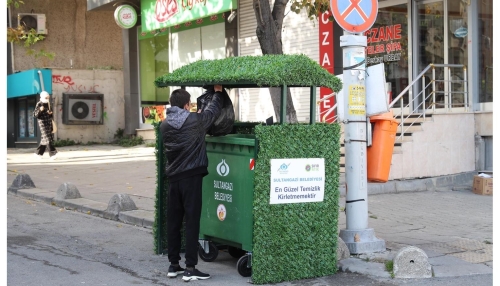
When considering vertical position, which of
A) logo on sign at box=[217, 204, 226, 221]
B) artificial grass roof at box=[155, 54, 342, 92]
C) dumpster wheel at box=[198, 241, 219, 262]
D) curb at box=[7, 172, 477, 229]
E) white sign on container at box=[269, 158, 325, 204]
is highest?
artificial grass roof at box=[155, 54, 342, 92]

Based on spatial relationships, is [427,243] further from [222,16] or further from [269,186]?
[222,16]

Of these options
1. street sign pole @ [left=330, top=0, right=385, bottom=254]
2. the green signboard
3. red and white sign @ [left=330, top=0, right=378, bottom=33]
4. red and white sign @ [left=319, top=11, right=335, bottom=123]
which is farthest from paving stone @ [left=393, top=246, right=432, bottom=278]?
the green signboard

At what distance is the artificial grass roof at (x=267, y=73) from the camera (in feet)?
22.4

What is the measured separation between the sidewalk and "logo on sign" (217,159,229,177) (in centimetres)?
156

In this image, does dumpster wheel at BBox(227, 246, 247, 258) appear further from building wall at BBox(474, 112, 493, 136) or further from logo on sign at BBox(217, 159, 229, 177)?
building wall at BBox(474, 112, 493, 136)

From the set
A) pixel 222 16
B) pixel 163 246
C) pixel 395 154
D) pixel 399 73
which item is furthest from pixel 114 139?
pixel 163 246

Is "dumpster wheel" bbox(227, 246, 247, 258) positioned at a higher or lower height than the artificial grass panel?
lower

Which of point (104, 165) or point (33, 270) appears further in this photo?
point (104, 165)

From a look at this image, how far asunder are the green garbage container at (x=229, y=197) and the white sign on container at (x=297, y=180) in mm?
→ 237

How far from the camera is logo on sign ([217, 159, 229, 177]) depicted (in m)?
7.31

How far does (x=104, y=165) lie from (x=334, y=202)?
12.7 m

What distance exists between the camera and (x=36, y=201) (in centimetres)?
1327

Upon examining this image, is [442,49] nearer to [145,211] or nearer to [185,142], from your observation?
[145,211]

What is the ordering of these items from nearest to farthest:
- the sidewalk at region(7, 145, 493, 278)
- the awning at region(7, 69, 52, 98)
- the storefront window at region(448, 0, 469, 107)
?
the sidewalk at region(7, 145, 493, 278)
the storefront window at region(448, 0, 469, 107)
the awning at region(7, 69, 52, 98)
